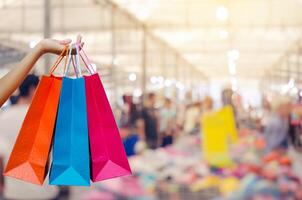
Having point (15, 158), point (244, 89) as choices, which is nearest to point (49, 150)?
point (15, 158)

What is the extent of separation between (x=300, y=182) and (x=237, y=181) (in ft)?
1.37

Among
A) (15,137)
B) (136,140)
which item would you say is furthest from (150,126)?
(15,137)

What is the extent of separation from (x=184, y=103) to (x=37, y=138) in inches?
139

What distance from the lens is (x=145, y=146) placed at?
4215 mm

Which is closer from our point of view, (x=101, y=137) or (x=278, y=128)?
(x=101, y=137)

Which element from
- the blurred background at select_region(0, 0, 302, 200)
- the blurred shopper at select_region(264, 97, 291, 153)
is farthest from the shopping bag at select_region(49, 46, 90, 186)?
the blurred shopper at select_region(264, 97, 291, 153)

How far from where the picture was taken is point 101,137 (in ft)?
3.41

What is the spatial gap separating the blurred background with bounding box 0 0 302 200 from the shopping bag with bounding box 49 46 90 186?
174 centimetres

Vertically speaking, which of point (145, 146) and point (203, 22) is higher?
point (203, 22)

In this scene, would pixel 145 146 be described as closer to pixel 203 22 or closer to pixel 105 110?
pixel 203 22

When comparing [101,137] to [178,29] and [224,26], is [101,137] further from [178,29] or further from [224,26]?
[178,29]

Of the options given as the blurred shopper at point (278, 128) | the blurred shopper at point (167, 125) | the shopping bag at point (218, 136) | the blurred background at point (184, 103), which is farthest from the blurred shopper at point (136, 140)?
the blurred shopper at point (278, 128)

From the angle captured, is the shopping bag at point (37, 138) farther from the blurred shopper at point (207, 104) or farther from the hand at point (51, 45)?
the blurred shopper at point (207, 104)

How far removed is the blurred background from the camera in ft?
11.5
